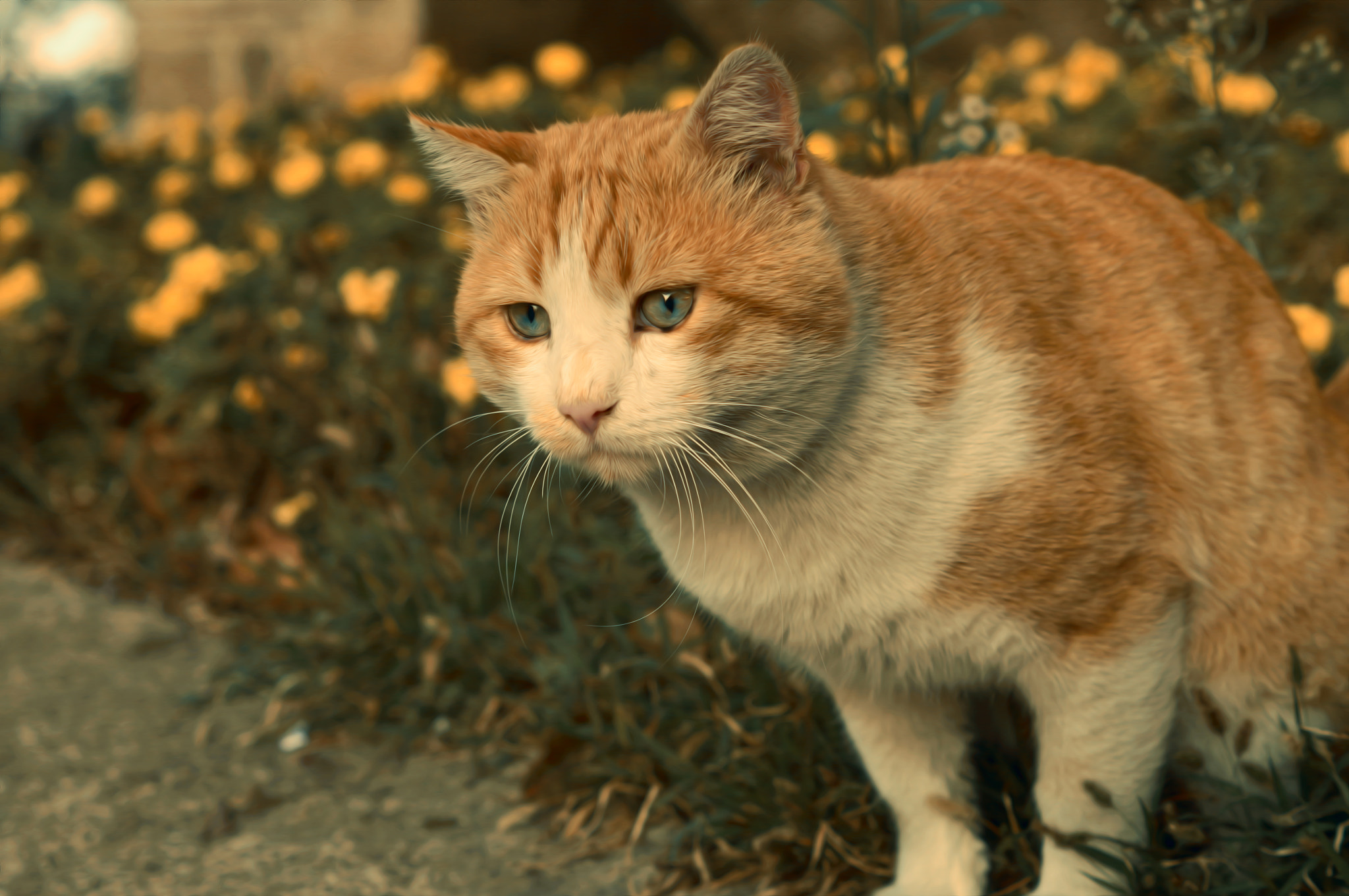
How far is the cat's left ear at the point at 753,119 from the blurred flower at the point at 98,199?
12.7 feet

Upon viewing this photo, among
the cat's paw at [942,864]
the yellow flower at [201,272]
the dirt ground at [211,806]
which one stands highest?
the yellow flower at [201,272]

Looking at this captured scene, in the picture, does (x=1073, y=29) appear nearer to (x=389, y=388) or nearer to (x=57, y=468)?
(x=389, y=388)

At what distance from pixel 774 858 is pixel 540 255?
1.17 m

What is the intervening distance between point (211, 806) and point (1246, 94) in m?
3.25

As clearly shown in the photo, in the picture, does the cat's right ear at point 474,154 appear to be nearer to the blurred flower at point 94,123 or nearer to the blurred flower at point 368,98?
the blurred flower at point 368,98

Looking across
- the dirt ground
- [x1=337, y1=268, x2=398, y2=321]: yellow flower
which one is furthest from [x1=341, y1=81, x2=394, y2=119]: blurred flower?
the dirt ground

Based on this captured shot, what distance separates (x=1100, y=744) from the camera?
175cm

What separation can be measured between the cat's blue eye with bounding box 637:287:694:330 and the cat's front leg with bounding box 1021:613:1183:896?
781 mm

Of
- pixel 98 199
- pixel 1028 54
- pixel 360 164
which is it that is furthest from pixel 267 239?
pixel 1028 54

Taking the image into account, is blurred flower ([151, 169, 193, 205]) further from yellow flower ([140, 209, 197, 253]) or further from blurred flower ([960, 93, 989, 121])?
blurred flower ([960, 93, 989, 121])

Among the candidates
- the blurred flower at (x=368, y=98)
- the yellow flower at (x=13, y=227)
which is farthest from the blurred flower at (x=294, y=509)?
the blurred flower at (x=368, y=98)

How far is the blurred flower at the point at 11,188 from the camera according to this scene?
4659 millimetres

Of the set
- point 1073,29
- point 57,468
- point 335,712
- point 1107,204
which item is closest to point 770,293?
point 1107,204

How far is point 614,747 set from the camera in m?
2.35
